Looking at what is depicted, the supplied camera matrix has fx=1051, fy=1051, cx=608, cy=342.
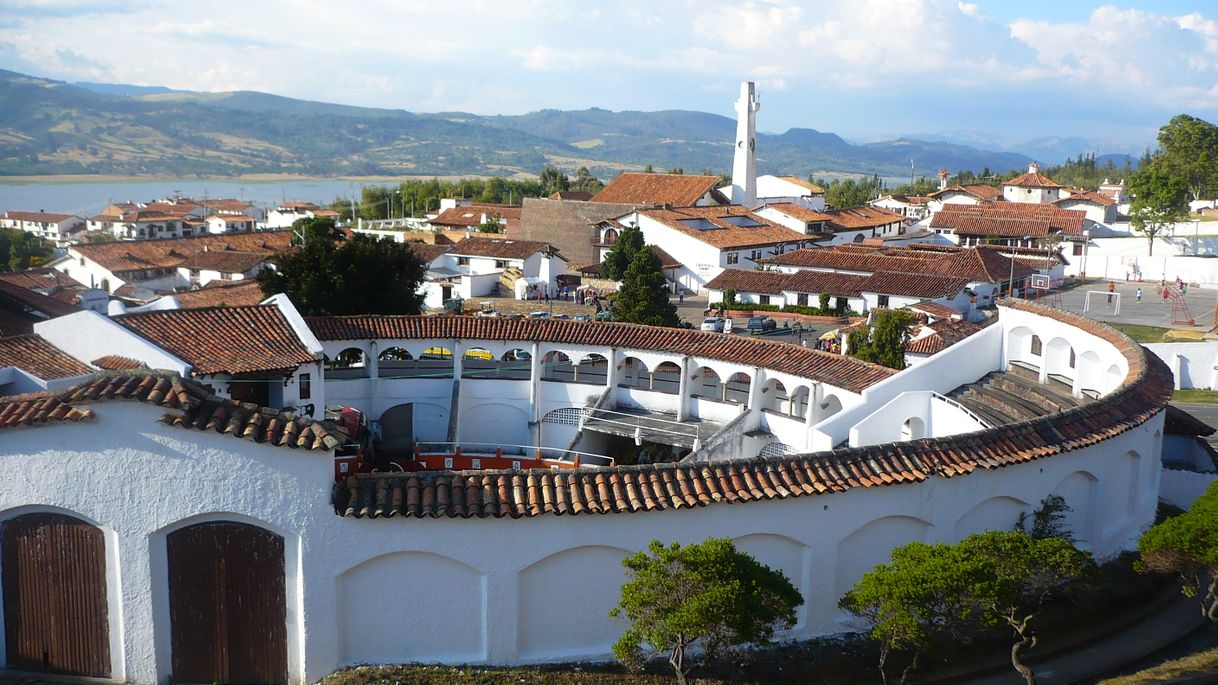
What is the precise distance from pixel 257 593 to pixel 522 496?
375 centimetres

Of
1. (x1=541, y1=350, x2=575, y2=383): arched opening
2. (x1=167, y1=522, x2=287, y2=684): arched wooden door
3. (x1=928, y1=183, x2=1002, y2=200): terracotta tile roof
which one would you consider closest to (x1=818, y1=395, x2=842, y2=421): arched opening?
(x1=541, y1=350, x2=575, y2=383): arched opening

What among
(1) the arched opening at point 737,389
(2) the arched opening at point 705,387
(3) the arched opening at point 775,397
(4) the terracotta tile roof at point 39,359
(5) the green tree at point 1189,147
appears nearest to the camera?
(4) the terracotta tile roof at point 39,359

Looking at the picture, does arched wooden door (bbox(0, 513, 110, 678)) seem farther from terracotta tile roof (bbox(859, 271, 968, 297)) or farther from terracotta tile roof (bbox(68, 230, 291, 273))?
terracotta tile roof (bbox(68, 230, 291, 273))

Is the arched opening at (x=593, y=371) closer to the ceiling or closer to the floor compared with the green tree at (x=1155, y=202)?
closer to the floor

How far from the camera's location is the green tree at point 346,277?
116 ft

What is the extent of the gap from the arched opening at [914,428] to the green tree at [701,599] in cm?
1175

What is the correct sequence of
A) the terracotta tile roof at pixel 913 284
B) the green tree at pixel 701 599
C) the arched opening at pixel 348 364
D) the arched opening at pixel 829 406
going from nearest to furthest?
1. the green tree at pixel 701 599
2. the arched opening at pixel 829 406
3. the arched opening at pixel 348 364
4. the terracotta tile roof at pixel 913 284

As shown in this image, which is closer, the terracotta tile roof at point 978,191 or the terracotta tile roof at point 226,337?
the terracotta tile roof at point 226,337

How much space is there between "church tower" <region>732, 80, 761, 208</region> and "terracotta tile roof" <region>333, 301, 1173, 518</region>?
66442 mm

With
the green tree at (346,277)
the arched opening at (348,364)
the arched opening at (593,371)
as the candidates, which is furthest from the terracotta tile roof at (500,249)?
the arched opening at (348,364)

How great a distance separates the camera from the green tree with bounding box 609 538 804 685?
1158 cm

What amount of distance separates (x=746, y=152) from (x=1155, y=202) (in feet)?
98.4

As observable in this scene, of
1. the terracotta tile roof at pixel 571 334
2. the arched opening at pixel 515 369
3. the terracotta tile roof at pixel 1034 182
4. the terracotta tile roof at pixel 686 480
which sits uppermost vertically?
the terracotta tile roof at pixel 1034 182

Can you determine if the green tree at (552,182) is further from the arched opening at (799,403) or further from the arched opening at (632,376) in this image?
the arched opening at (799,403)
